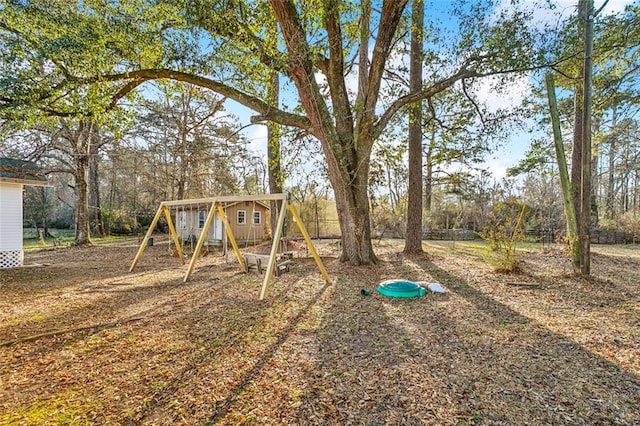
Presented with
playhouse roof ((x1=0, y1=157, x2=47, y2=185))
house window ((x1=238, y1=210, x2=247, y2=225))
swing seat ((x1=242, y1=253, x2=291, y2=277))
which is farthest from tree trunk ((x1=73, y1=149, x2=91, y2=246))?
swing seat ((x1=242, y1=253, x2=291, y2=277))

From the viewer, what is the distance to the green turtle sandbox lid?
525 cm

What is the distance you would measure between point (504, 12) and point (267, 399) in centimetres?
769

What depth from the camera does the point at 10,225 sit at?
8.30 metres

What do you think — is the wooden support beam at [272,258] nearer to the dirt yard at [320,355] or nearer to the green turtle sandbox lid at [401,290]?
the dirt yard at [320,355]

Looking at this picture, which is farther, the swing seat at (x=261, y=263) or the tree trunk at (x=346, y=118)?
the swing seat at (x=261, y=263)

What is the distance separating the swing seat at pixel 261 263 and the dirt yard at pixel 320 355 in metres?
1.03

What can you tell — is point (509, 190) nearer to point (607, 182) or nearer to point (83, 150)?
point (607, 182)

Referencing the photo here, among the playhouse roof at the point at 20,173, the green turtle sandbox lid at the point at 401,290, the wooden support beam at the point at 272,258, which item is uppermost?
the playhouse roof at the point at 20,173

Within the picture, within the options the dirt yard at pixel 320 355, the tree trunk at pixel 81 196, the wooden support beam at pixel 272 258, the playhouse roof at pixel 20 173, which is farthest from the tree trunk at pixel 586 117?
the tree trunk at pixel 81 196

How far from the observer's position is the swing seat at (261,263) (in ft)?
23.2

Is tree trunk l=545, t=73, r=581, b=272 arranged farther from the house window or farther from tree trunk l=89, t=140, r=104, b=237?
tree trunk l=89, t=140, r=104, b=237

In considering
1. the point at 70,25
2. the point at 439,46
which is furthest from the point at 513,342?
the point at 70,25

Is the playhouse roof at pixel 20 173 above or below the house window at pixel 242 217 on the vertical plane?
above

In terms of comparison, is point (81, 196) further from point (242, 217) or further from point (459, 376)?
point (459, 376)
